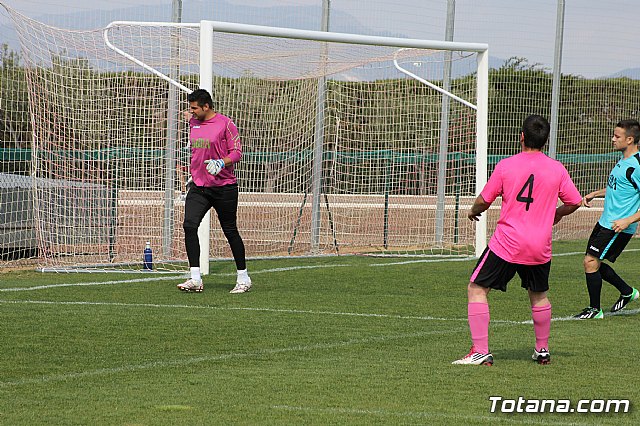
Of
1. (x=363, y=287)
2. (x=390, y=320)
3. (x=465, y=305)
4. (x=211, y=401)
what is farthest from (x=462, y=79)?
(x=211, y=401)

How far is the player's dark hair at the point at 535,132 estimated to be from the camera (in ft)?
24.3

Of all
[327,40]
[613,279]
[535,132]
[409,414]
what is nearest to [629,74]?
[327,40]

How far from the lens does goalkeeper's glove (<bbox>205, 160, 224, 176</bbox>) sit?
11352mm

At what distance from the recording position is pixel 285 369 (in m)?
7.20

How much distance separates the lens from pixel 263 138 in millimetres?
17312

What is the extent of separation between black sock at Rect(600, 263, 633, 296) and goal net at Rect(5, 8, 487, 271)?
5.17 meters

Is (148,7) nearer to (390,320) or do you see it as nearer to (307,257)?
(307,257)

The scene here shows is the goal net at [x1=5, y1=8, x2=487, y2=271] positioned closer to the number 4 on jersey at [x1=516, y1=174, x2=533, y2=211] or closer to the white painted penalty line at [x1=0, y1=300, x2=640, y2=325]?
the white painted penalty line at [x1=0, y1=300, x2=640, y2=325]

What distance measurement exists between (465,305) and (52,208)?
19.7ft

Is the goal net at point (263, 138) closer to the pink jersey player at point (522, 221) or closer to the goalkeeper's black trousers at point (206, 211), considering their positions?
the goalkeeper's black trousers at point (206, 211)

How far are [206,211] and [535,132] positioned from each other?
5.16 meters

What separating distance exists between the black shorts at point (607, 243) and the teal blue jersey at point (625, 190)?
6 cm

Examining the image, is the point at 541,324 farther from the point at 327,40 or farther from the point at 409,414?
the point at 327,40

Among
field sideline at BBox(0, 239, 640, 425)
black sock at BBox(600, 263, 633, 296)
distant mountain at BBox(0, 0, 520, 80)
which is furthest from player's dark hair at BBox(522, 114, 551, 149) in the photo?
distant mountain at BBox(0, 0, 520, 80)
